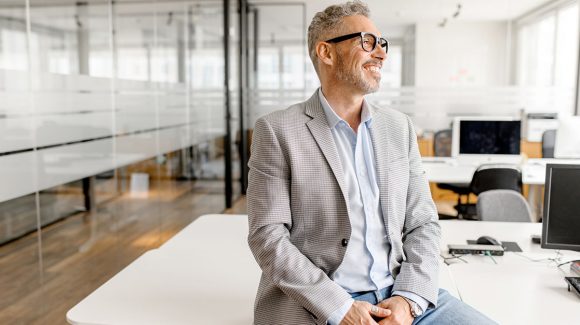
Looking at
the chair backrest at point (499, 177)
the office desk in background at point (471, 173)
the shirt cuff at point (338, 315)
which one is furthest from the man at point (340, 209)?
the office desk in background at point (471, 173)

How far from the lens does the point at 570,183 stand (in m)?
2.18

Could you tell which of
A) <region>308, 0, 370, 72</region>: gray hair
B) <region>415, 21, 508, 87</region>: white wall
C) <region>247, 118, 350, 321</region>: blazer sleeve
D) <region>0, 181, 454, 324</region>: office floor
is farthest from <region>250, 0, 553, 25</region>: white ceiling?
<region>247, 118, 350, 321</region>: blazer sleeve

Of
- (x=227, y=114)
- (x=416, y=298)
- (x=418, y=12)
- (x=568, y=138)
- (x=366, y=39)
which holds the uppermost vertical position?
(x=418, y=12)

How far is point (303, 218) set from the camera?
1.76 meters

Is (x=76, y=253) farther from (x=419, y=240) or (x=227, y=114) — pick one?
(x=227, y=114)

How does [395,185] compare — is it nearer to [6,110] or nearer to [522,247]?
[522,247]

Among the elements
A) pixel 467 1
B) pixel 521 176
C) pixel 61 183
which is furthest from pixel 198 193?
pixel 467 1

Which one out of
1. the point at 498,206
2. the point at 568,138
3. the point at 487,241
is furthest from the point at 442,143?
the point at 487,241

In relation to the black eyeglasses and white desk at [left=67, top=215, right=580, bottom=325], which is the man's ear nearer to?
the black eyeglasses

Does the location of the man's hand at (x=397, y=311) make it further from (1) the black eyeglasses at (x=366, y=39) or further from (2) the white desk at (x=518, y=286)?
(1) the black eyeglasses at (x=366, y=39)

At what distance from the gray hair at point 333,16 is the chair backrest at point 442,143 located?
515 centimetres

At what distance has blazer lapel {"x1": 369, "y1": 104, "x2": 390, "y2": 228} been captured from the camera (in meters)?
1.81

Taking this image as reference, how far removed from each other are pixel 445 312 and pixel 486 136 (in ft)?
12.7

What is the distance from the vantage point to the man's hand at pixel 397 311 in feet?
5.36
